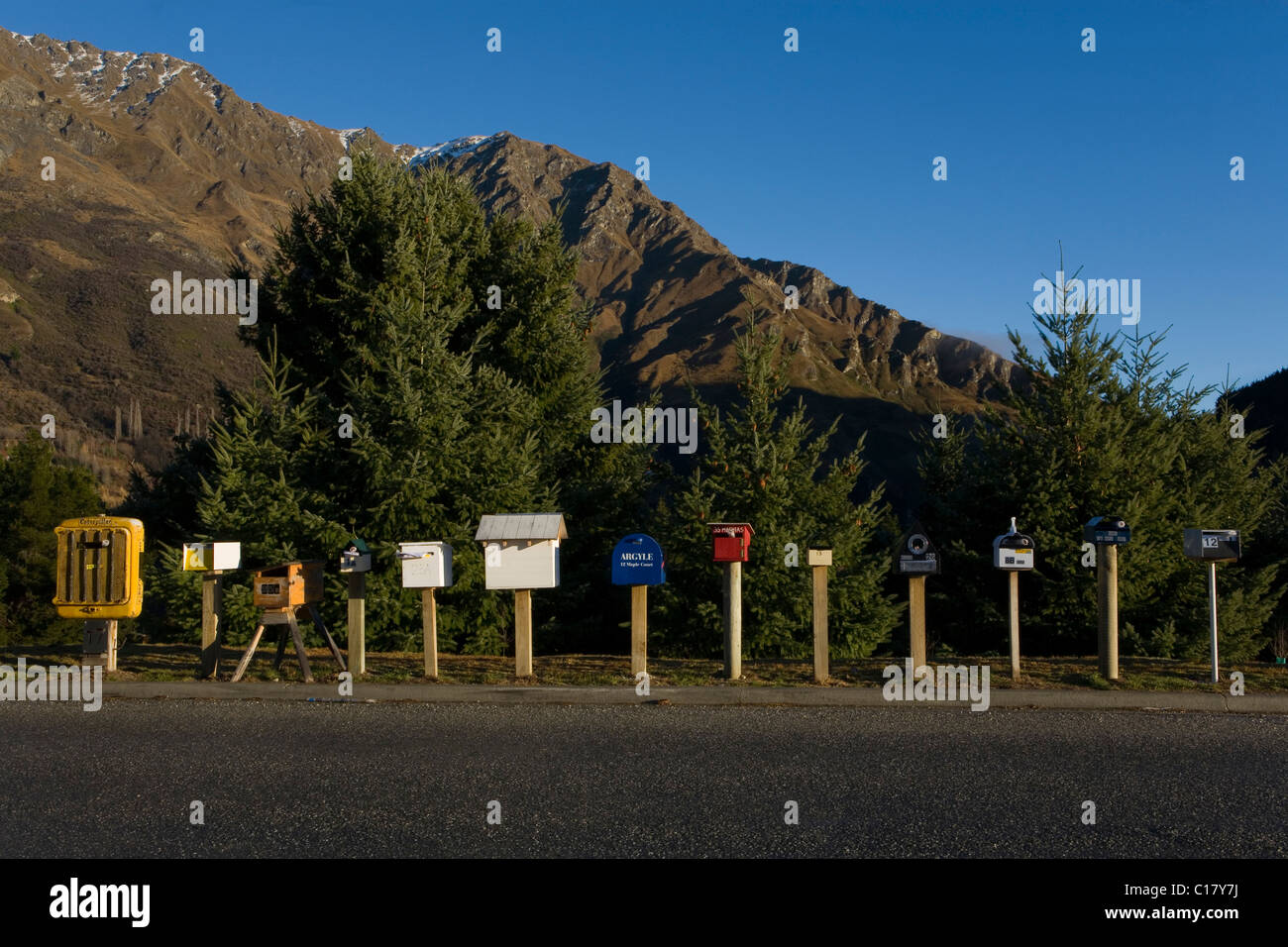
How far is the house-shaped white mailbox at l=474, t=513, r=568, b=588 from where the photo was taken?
10336mm

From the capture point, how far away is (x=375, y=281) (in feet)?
54.1

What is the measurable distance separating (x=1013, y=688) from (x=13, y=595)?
27.1 m

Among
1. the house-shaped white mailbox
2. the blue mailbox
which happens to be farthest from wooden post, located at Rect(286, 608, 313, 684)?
the blue mailbox

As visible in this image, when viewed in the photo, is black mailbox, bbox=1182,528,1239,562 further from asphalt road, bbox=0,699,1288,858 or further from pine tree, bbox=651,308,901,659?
pine tree, bbox=651,308,901,659

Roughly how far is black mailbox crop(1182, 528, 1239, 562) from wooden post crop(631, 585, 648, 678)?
5.21 meters

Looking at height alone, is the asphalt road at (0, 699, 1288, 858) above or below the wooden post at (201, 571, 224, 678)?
below

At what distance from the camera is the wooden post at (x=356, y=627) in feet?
34.3

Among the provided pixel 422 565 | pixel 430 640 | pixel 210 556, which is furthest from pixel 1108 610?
pixel 210 556

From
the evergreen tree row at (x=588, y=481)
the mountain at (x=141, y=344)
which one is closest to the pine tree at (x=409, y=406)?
the evergreen tree row at (x=588, y=481)

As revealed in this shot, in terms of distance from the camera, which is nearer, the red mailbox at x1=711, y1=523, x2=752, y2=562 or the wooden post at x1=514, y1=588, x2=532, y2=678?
the red mailbox at x1=711, y1=523, x2=752, y2=562

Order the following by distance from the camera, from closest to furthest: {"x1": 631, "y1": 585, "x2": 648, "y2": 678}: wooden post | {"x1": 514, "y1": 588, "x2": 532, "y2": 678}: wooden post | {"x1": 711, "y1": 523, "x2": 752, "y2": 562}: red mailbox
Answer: {"x1": 711, "y1": 523, "x2": 752, "y2": 562}: red mailbox
{"x1": 631, "y1": 585, "x2": 648, "y2": 678}: wooden post
{"x1": 514, "y1": 588, "x2": 532, "y2": 678}: wooden post

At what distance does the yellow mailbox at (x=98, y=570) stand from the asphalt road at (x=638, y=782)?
1.30 metres

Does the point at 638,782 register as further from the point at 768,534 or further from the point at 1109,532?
the point at 768,534

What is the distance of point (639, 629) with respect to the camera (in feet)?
33.7
